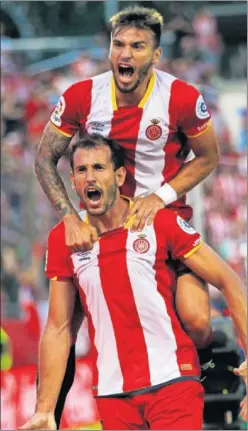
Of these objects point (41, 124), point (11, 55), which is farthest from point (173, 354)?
point (11, 55)

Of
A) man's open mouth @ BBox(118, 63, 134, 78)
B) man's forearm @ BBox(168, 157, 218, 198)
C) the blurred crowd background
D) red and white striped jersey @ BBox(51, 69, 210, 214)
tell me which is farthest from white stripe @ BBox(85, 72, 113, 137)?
the blurred crowd background

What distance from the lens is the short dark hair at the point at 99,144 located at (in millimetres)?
6656

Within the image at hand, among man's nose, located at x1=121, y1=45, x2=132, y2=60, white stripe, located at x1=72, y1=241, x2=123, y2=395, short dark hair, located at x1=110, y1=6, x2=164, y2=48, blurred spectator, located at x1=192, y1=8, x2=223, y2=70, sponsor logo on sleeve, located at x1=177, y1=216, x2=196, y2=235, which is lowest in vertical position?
white stripe, located at x1=72, y1=241, x2=123, y2=395

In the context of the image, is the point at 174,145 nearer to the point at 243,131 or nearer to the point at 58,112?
the point at 58,112

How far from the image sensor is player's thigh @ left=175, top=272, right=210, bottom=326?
6.73 metres

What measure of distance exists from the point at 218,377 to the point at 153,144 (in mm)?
2372

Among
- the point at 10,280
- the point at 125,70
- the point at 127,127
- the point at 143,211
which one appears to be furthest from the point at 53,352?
the point at 10,280

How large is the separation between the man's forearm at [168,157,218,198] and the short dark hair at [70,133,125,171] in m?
0.39

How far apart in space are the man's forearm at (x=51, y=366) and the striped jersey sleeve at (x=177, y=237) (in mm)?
775

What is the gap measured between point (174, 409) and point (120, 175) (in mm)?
1215

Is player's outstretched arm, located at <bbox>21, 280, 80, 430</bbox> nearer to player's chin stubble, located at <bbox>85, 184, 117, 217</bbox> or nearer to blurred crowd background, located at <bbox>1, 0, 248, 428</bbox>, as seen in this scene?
player's chin stubble, located at <bbox>85, 184, 117, 217</bbox>

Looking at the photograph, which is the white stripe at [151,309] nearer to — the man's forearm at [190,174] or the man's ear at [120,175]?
the man's ear at [120,175]

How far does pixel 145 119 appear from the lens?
22.6 feet

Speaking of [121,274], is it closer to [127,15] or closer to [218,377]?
[127,15]
